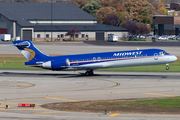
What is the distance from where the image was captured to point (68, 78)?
155ft

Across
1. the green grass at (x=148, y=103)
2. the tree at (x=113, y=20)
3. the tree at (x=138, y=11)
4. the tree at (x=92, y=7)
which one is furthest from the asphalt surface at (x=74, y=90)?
the tree at (x=92, y=7)

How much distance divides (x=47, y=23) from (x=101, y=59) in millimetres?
97088

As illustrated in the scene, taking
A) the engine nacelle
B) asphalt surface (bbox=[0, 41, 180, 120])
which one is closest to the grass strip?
asphalt surface (bbox=[0, 41, 180, 120])

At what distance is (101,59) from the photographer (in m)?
48.0

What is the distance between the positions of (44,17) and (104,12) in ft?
127

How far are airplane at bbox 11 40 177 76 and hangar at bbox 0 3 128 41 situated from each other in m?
79.3

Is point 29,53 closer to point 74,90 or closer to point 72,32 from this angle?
point 74,90

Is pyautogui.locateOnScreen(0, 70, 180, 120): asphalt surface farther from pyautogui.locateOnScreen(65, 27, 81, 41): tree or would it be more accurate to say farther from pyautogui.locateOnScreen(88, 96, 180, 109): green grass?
pyautogui.locateOnScreen(65, 27, 81, 41): tree

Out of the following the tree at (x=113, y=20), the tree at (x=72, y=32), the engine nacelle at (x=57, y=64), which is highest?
the tree at (x=113, y=20)

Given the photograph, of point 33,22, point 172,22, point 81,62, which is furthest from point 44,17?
point 81,62

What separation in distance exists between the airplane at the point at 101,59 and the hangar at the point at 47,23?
260 ft

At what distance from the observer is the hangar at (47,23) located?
134 metres

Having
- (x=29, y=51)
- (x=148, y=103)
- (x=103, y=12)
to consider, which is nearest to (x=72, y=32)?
(x=103, y=12)

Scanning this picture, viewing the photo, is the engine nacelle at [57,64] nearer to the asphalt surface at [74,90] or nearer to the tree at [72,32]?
the asphalt surface at [74,90]
